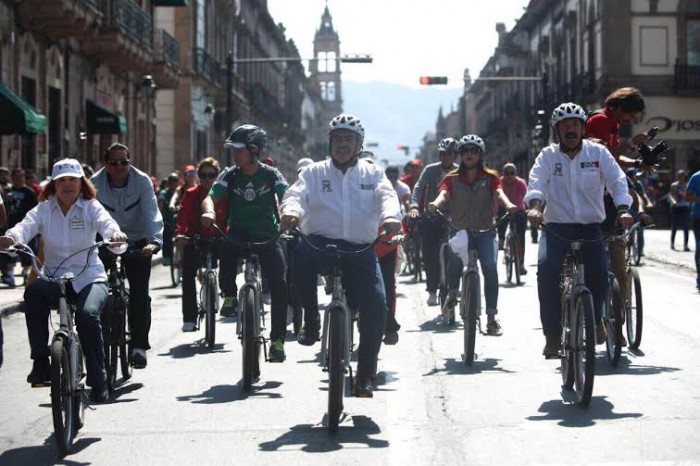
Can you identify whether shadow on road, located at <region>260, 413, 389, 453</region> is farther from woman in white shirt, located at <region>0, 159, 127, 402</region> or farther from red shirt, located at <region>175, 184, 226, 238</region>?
red shirt, located at <region>175, 184, 226, 238</region>

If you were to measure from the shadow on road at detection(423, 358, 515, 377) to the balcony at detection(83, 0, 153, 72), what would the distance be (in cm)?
2115

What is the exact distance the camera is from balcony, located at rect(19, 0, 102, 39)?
2462cm

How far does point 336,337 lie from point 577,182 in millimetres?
2376

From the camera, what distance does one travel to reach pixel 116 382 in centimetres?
919

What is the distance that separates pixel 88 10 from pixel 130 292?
18.6 meters

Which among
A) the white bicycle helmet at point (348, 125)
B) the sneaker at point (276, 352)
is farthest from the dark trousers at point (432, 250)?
the white bicycle helmet at point (348, 125)

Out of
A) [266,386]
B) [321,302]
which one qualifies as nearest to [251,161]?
[266,386]

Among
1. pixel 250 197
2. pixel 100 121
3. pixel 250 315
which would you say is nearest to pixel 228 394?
pixel 250 315

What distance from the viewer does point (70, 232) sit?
7559mm

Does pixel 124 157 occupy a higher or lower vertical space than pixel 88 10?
lower

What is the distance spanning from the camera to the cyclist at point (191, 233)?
38.5ft

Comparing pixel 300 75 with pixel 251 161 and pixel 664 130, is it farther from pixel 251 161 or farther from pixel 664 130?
pixel 251 161

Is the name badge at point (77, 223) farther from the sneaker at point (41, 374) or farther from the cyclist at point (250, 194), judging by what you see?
the cyclist at point (250, 194)

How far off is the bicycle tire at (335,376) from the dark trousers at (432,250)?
6.94 m
